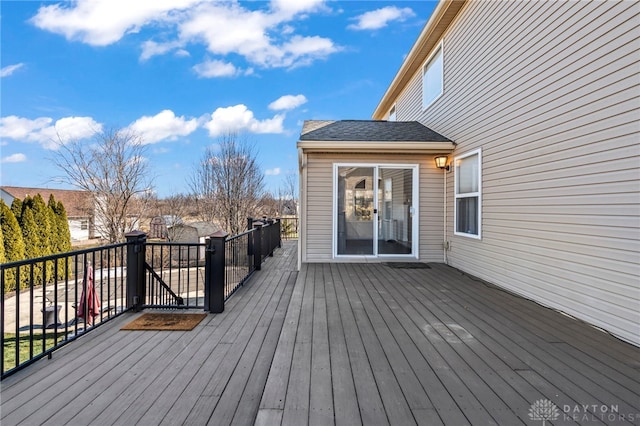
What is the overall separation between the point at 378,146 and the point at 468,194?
1.78m

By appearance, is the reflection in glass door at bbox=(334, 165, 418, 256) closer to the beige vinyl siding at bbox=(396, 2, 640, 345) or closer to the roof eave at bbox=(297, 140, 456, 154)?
the roof eave at bbox=(297, 140, 456, 154)

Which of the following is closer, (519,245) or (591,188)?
(591,188)

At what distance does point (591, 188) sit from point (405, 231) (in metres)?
3.30

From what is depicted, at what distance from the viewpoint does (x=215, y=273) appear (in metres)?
3.32

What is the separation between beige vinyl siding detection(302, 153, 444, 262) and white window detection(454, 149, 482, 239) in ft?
1.58

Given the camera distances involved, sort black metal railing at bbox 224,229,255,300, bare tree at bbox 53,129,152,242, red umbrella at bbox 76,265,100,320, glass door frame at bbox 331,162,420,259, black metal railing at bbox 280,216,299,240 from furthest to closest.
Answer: black metal railing at bbox 280,216,299,240
bare tree at bbox 53,129,152,242
glass door frame at bbox 331,162,420,259
black metal railing at bbox 224,229,255,300
red umbrella at bbox 76,265,100,320

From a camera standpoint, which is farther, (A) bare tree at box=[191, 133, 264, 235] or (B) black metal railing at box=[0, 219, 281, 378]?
(A) bare tree at box=[191, 133, 264, 235]

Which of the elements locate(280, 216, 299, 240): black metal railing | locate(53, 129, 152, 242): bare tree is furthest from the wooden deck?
locate(280, 216, 299, 240): black metal railing

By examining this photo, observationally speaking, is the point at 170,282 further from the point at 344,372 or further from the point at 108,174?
the point at 108,174

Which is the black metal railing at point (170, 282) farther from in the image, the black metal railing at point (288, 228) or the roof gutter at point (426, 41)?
the roof gutter at point (426, 41)

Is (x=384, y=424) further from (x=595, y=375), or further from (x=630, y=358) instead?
(x=630, y=358)

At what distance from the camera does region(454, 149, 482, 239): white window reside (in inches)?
184

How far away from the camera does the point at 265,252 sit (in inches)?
269

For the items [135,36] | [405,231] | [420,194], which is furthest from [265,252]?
[135,36]
